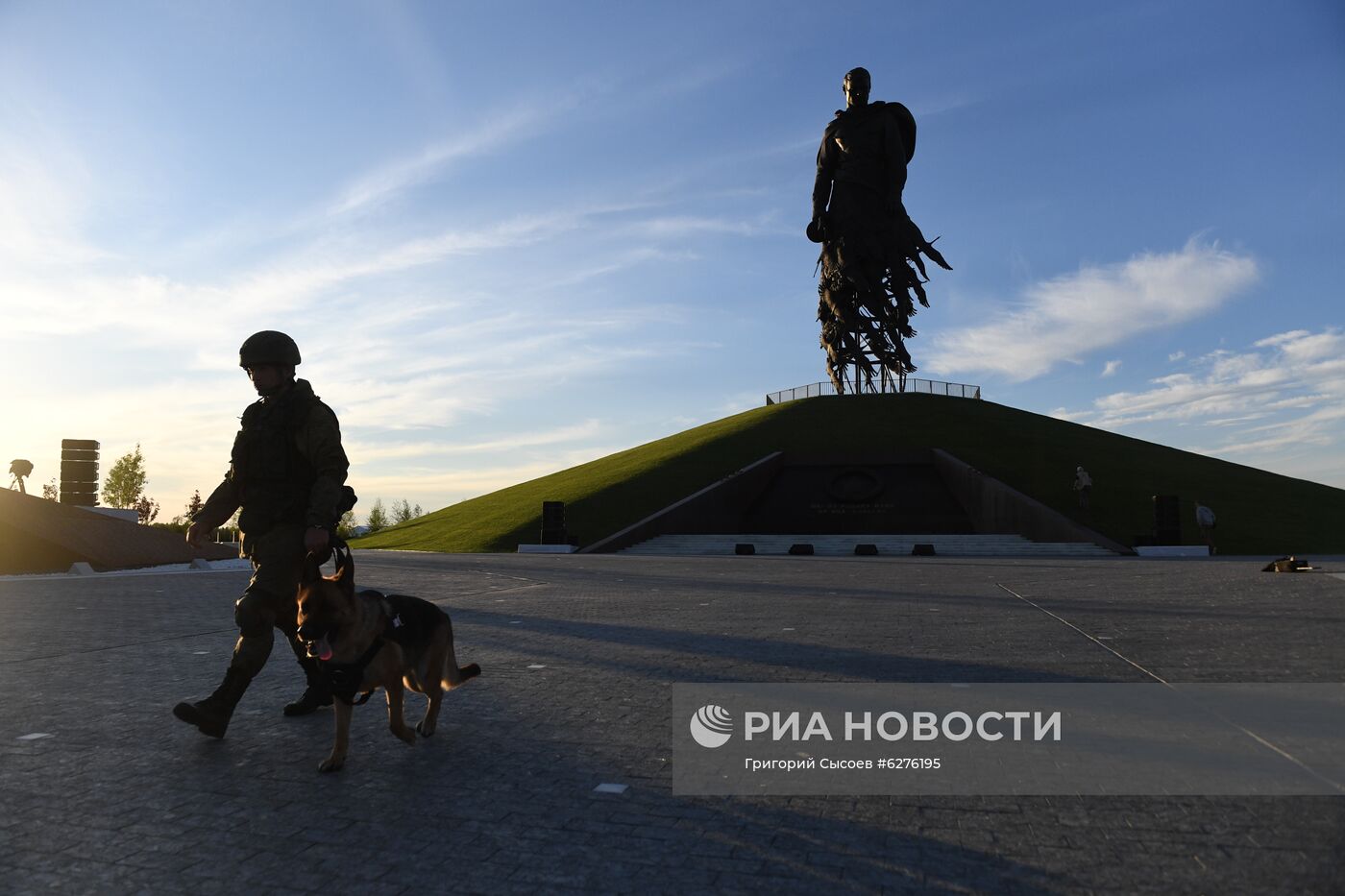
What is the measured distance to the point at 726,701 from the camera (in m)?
5.51

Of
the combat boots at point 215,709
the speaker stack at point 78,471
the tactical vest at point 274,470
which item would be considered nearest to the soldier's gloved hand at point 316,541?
the tactical vest at point 274,470

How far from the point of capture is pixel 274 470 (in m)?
4.99

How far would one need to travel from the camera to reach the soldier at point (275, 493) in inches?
193

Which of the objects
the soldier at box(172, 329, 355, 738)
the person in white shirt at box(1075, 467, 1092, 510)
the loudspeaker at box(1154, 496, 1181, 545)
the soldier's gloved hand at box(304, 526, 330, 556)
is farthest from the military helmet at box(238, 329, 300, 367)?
the person in white shirt at box(1075, 467, 1092, 510)

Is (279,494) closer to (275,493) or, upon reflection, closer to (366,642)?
(275,493)

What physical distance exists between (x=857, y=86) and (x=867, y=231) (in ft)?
29.3

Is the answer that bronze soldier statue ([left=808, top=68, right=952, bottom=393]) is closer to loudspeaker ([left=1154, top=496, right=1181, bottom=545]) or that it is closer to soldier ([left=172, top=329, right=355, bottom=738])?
loudspeaker ([left=1154, top=496, right=1181, bottom=545])

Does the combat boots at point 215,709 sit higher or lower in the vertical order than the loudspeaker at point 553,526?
lower

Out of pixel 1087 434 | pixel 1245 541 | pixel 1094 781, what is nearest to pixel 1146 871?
pixel 1094 781

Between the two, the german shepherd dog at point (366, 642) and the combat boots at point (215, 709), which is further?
the combat boots at point (215, 709)

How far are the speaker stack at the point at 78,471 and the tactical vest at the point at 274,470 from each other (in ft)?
79.0

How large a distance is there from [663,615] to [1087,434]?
4436 cm

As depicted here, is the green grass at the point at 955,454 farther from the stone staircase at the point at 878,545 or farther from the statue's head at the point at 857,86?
the statue's head at the point at 857,86

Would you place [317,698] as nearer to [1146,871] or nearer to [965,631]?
[1146,871]
